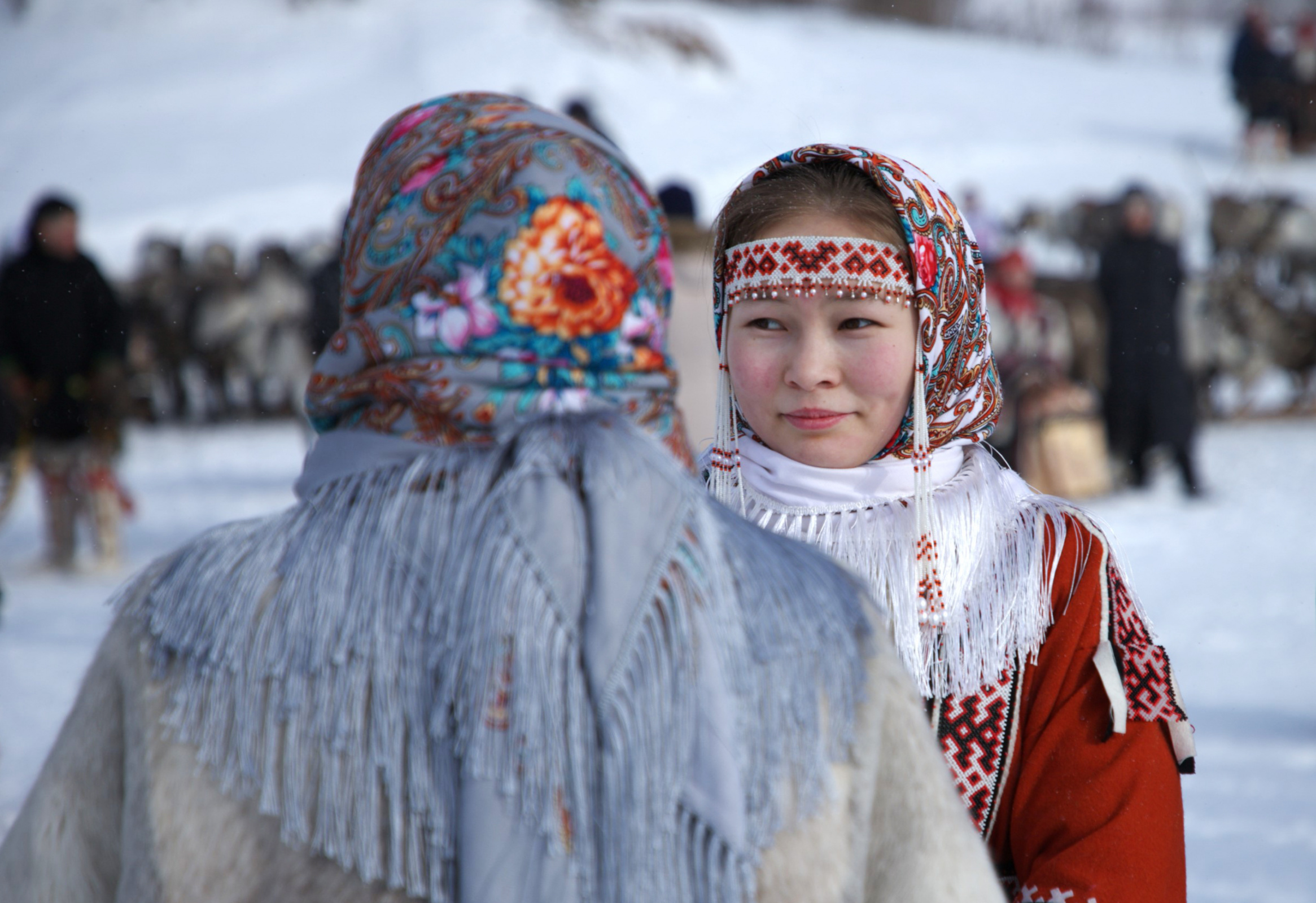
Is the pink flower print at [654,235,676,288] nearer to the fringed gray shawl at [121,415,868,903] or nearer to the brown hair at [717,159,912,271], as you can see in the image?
the fringed gray shawl at [121,415,868,903]

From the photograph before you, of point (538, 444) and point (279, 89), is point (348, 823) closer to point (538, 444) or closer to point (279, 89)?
point (538, 444)

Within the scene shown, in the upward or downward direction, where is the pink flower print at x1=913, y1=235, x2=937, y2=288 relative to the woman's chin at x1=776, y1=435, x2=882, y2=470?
upward

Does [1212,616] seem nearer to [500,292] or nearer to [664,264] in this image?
[664,264]

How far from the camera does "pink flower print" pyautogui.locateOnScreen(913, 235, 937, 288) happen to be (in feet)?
4.97

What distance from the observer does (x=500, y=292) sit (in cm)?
92

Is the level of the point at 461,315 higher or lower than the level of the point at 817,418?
higher

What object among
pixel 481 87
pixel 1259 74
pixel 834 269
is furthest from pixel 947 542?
pixel 481 87

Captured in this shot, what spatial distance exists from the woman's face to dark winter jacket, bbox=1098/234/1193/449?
6.71 m

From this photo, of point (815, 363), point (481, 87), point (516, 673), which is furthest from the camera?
point (481, 87)

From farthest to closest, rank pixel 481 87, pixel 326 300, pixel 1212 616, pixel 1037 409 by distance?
pixel 481 87
pixel 326 300
pixel 1037 409
pixel 1212 616

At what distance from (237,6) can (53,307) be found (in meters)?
25.3

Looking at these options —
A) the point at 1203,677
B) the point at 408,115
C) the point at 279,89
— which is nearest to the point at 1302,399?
the point at 1203,677

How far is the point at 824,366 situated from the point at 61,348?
19.3 feet

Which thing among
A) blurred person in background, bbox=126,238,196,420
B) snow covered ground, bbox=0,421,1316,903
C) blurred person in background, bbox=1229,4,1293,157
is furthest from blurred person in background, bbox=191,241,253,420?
blurred person in background, bbox=1229,4,1293,157
